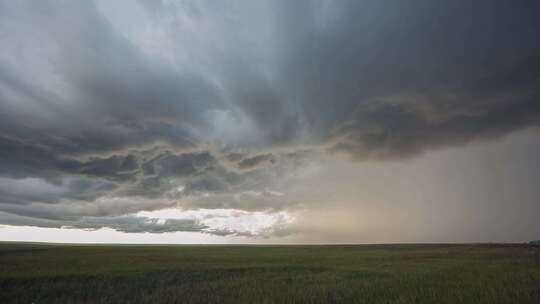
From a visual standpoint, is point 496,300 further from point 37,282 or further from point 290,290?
point 37,282

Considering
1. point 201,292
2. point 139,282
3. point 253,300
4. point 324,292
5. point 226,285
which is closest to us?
point 253,300

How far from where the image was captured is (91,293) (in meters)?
17.9

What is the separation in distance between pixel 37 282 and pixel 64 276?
5.96 ft

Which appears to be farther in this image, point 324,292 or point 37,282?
point 37,282

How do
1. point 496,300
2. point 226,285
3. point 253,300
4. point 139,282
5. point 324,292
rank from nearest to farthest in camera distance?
point 496,300, point 253,300, point 324,292, point 226,285, point 139,282

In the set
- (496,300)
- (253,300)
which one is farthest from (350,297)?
(496,300)

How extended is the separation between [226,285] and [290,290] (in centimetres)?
485

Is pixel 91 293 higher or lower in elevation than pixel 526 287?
lower

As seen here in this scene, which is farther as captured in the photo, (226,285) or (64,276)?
(64,276)

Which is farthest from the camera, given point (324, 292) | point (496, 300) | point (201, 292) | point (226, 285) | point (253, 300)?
point (226, 285)

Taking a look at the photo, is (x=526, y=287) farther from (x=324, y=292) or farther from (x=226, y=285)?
A: (x=226, y=285)

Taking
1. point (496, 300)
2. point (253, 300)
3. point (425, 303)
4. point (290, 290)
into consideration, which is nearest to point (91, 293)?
point (253, 300)

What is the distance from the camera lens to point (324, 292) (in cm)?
1638

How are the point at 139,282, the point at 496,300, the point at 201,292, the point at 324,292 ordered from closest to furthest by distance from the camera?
the point at 496,300 < the point at 324,292 < the point at 201,292 < the point at 139,282
